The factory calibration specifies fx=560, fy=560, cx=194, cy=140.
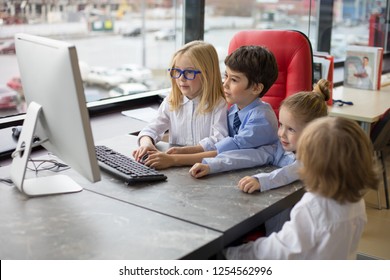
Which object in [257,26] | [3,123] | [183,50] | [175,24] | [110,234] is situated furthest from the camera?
[257,26]

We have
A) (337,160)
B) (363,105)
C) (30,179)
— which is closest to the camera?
(337,160)

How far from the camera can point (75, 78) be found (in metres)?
1.54

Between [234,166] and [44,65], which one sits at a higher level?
[44,65]

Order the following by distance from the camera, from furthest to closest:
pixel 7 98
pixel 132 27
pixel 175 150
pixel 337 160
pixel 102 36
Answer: pixel 132 27, pixel 102 36, pixel 7 98, pixel 175 150, pixel 337 160

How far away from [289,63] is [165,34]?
1259 millimetres

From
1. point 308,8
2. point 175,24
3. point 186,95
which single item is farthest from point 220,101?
point 308,8

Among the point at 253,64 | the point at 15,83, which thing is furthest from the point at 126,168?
the point at 15,83

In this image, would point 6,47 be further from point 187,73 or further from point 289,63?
point 289,63

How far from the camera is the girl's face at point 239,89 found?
2.29 m

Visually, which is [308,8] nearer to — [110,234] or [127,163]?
[127,163]

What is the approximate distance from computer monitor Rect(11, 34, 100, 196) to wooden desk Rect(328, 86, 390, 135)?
2.01m

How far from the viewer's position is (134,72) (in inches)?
137

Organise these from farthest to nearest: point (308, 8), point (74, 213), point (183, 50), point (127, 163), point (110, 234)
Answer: point (308, 8), point (183, 50), point (127, 163), point (74, 213), point (110, 234)

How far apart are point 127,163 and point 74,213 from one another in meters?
0.42
